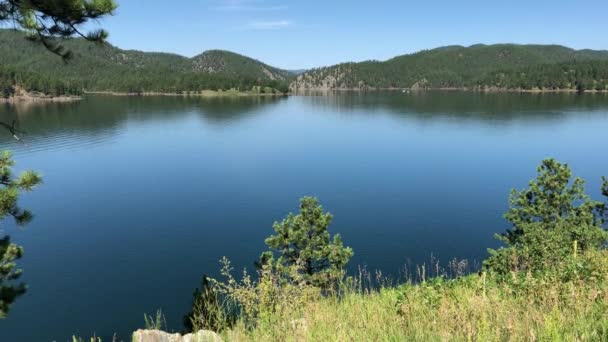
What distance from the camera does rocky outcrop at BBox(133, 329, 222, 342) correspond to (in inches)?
275

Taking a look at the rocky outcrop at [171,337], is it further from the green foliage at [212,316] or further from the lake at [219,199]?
the lake at [219,199]

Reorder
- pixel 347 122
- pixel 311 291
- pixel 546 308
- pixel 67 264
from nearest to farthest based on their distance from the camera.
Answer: pixel 546 308 < pixel 311 291 < pixel 67 264 < pixel 347 122

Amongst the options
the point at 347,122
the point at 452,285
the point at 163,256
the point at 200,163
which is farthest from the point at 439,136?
the point at 452,285

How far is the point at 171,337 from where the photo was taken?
500 inches

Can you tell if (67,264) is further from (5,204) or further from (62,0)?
(62,0)

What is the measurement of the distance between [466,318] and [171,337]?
9.57 meters

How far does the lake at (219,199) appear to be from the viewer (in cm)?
3981

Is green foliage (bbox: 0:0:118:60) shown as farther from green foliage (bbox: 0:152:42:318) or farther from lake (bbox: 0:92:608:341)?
lake (bbox: 0:92:608:341)

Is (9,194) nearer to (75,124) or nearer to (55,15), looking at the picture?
(55,15)

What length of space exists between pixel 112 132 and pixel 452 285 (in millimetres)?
142732

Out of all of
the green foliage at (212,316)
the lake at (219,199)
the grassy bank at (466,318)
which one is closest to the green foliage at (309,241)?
the lake at (219,199)

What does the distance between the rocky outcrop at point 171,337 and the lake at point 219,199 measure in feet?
76.4

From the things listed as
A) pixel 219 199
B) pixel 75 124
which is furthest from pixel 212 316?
pixel 75 124

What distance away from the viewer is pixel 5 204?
11.9m
